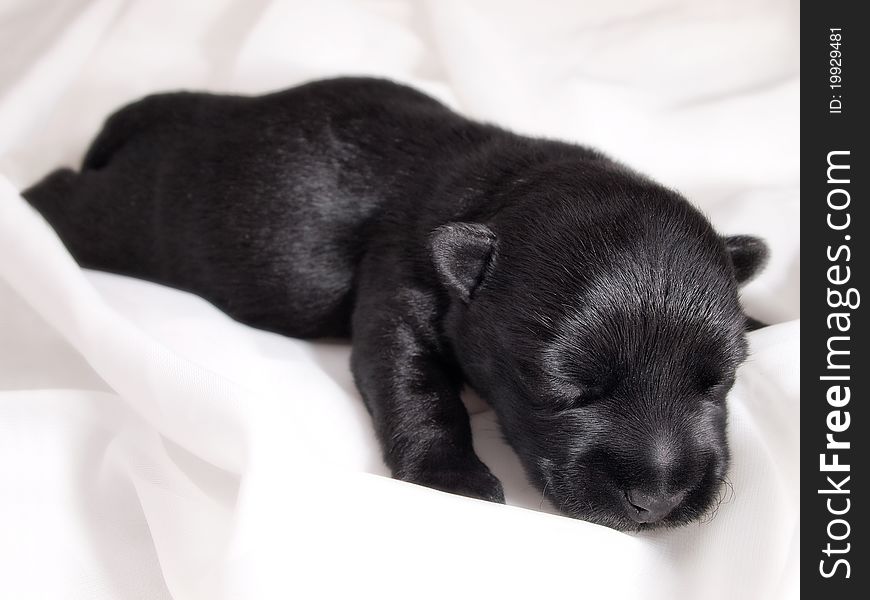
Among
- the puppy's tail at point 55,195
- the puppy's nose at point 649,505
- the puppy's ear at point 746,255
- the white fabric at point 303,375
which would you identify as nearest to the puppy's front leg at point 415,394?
the white fabric at point 303,375

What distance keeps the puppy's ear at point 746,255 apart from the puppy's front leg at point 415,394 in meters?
0.64

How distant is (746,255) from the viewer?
212 cm

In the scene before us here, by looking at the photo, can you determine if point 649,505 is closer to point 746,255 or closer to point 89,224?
point 746,255

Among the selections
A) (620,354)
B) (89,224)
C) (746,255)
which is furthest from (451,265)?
(89,224)

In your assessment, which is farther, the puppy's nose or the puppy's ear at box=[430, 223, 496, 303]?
the puppy's ear at box=[430, 223, 496, 303]

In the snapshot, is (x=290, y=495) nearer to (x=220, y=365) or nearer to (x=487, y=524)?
(x=487, y=524)

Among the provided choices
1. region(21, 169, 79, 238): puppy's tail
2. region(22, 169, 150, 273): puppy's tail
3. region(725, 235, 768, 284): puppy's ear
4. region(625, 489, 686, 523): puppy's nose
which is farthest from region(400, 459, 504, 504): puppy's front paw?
region(21, 169, 79, 238): puppy's tail

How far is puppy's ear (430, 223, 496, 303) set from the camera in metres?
1.93

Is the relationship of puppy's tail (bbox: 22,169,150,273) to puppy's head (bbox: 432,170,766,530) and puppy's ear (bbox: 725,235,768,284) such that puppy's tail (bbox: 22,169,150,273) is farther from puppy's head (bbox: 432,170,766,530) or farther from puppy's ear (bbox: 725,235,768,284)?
puppy's ear (bbox: 725,235,768,284)

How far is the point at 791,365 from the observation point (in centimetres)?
206

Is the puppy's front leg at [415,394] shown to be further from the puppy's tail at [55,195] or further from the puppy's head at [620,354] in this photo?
the puppy's tail at [55,195]

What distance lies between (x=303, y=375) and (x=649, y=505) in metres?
0.88

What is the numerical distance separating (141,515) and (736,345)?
45.1 inches

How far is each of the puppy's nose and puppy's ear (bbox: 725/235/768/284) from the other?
1.99 feet
